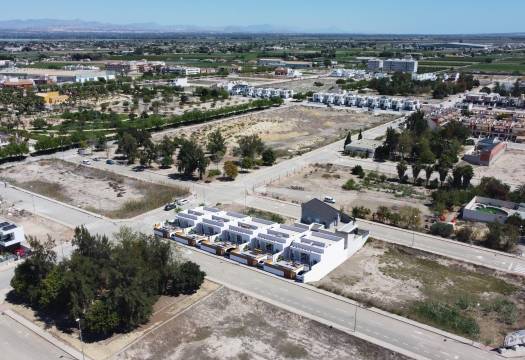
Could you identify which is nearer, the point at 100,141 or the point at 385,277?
the point at 385,277

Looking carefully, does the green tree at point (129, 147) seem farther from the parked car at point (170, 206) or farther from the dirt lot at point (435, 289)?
the dirt lot at point (435, 289)

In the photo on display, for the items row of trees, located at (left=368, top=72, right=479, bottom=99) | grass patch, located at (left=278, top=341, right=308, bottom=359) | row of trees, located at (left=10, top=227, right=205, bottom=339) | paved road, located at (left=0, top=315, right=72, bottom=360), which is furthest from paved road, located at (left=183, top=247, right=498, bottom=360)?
row of trees, located at (left=368, top=72, right=479, bottom=99)

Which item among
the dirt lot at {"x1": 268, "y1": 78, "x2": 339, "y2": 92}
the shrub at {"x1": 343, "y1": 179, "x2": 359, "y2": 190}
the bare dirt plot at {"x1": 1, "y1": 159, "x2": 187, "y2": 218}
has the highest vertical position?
the dirt lot at {"x1": 268, "y1": 78, "x2": 339, "y2": 92}

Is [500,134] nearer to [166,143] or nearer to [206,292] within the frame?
[166,143]

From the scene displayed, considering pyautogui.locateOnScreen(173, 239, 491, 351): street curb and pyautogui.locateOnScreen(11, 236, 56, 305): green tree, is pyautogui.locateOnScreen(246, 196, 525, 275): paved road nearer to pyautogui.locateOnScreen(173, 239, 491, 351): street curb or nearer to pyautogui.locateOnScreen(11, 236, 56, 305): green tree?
pyautogui.locateOnScreen(173, 239, 491, 351): street curb

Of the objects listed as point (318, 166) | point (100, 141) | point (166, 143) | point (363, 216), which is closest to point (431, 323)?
point (363, 216)
